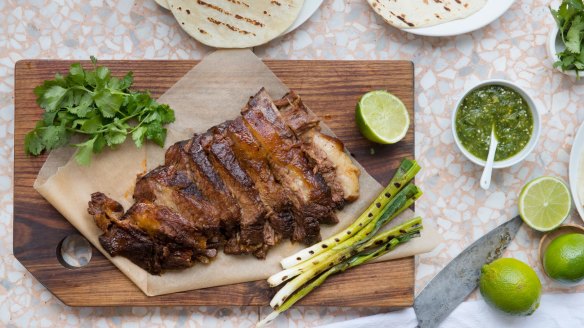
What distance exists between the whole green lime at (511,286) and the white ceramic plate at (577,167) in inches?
27.2

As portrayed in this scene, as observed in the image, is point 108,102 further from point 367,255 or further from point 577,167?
point 577,167

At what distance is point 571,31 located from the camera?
5.18 meters

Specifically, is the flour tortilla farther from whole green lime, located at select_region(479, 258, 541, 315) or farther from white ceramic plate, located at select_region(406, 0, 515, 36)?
whole green lime, located at select_region(479, 258, 541, 315)

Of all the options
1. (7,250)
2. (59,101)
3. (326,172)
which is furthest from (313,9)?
(7,250)

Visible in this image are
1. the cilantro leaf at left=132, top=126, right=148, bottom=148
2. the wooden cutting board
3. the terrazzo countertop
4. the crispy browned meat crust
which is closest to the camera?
the crispy browned meat crust

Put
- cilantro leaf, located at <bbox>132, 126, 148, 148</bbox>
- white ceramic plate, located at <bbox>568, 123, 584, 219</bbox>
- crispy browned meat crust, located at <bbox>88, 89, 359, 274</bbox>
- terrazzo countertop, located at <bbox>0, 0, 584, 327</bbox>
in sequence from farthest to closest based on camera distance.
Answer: terrazzo countertop, located at <bbox>0, 0, 584, 327</bbox>, white ceramic plate, located at <bbox>568, 123, 584, 219</bbox>, cilantro leaf, located at <bbox>132, 126, 148, 148</bbox>, crispy browned meat crust, located at <bbox>88, 89, 359, 274</bbox>

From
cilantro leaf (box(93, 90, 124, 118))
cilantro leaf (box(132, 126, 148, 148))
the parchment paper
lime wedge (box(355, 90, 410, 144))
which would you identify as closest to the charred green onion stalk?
the parchment paper

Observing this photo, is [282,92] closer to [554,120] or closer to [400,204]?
[400,204]

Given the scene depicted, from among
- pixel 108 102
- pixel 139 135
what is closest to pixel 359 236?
pixel 139 135

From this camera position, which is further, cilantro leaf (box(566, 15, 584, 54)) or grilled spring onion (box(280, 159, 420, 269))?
cilantro leaf (box(566, 15, 584, 54))

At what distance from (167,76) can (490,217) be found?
9.00ft

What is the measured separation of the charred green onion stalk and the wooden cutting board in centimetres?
13

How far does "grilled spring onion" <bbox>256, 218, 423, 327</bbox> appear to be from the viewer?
5.02 meters

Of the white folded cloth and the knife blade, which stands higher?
the knife blade
